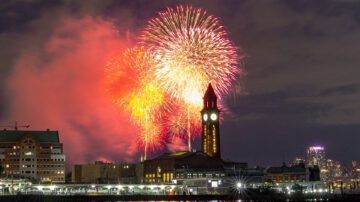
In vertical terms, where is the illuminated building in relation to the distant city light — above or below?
above

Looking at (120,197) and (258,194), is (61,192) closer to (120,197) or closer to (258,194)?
(120,197)

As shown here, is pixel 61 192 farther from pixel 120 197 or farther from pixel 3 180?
pixel 120 197

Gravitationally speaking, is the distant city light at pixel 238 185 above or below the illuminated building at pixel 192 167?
below

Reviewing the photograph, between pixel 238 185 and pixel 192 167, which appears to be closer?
pixel 238 185

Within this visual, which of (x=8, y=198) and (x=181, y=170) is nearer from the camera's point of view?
(x=8, y=198)

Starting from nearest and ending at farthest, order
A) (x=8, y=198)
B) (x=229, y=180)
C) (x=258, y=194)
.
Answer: (x=8, y=198) < (x=258, y=194) < (x=229, y=180)

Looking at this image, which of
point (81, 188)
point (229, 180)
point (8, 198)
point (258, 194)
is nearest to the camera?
point (8, 198)

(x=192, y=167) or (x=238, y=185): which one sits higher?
(x=192, y=167)

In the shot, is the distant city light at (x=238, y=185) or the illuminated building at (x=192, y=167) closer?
the distant city light at (x=238, y=185)

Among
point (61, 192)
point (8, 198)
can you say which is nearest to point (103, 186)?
point (61, 192)

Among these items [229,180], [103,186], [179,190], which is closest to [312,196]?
→ [229,180]

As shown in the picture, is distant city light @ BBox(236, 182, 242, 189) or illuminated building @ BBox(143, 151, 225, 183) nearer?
distant city light @ BBox(236, 182, 242, 189)
